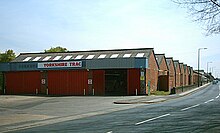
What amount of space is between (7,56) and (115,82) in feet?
123

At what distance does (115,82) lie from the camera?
50.5 meters

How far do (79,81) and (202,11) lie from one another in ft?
118

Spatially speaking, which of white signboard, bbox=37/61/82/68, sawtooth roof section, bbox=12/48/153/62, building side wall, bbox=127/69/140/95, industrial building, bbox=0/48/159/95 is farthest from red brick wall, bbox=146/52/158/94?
white signboard, bbox=37/61/82/68

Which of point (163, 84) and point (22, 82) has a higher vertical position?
point (22, 82)

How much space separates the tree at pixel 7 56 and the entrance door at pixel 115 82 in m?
34.9

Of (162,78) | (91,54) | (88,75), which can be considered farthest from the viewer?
(162,78)

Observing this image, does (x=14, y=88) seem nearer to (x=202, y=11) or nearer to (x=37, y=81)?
(x=37, y=81)

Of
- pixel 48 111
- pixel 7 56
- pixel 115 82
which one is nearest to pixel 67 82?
pixel 115 82

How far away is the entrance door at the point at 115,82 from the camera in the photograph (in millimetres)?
50281

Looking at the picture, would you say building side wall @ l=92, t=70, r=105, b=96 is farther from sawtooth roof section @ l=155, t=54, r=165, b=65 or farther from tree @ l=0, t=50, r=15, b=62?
tree @ l=0, t=50, r=15, b=62

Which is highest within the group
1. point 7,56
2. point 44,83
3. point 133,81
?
point 7,56

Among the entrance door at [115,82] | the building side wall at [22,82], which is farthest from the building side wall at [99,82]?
the building side wall at [22,82]

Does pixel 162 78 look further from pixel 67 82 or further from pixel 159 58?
pixel 67 82

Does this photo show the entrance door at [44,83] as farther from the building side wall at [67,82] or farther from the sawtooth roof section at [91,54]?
the sawtooth roof section at [91,54]
